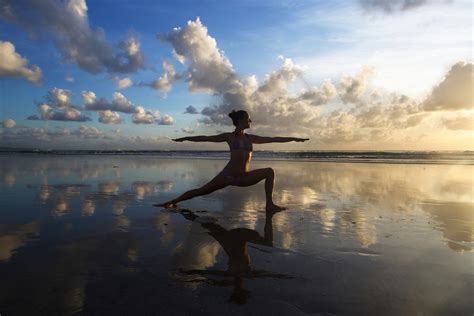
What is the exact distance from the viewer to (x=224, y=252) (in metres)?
4.76

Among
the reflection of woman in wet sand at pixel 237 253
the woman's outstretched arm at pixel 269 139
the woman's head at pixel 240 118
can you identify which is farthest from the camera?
the woman's outstretched arm at pixel 269 139

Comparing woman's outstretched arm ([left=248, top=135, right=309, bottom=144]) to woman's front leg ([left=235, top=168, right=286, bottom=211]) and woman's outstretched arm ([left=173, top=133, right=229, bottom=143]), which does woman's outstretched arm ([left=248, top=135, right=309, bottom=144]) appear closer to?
woman's outstretched arm ([left=173, top=133, right=229, bottom=143])

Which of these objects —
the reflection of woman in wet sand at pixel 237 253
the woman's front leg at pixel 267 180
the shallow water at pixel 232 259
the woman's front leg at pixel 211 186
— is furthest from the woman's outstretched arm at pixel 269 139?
the reflection of woman in wet sand at pixel 237 253

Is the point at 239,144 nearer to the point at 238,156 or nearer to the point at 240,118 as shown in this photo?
the point at 238,156

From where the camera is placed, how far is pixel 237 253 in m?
4.73

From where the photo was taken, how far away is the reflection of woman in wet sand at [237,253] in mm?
3601

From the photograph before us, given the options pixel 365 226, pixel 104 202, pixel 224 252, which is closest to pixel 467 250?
pixel 365 226

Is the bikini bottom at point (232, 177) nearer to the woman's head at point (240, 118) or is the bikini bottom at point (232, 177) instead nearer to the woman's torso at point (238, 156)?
the woman's torso at point (238, 156)

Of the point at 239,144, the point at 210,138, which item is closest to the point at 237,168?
the point at 239,144

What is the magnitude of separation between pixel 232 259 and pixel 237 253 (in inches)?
10.9

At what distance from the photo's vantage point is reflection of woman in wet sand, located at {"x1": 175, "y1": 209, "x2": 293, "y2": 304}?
11.8 feet

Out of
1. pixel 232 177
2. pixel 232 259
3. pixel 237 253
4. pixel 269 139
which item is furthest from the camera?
pixel 269 139

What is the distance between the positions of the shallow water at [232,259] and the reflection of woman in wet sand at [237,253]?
0.02 metres

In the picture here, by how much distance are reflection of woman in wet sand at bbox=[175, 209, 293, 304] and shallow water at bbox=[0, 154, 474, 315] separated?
2 cm
